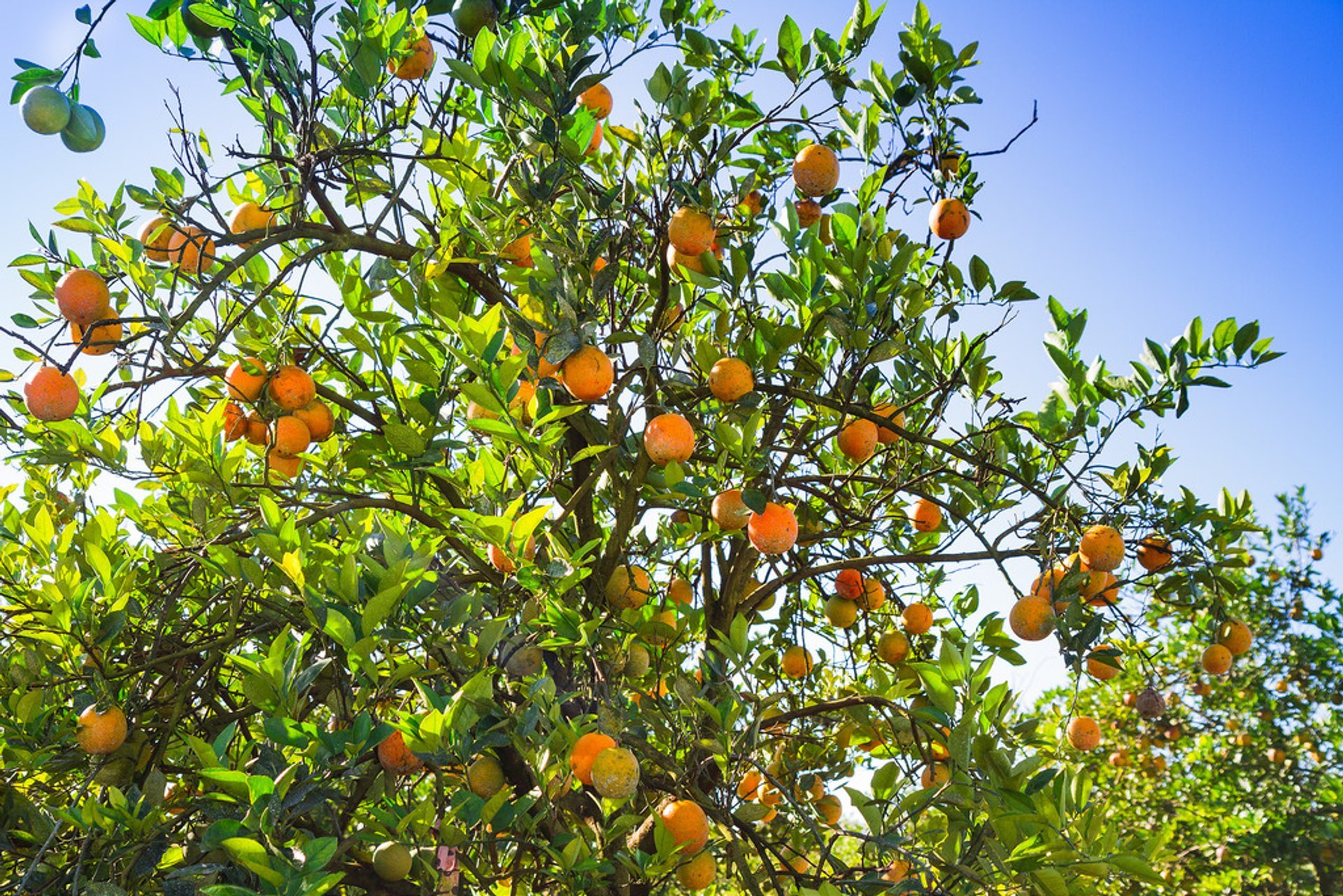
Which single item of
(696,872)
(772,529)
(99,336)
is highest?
(99,336)

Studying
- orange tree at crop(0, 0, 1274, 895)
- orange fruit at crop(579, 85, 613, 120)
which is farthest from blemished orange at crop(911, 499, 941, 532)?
orange fruit at crop(579, 85, 613, 120)

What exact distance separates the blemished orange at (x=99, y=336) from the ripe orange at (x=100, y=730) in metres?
0.75

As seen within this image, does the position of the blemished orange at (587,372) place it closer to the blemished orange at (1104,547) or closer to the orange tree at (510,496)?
the orange tree at (510,496)

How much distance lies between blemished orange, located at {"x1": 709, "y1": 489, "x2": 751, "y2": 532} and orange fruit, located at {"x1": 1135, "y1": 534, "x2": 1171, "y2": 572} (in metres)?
1.14

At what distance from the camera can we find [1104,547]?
86.5 inches

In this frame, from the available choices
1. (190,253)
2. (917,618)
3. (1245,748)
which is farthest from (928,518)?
(1245,748)

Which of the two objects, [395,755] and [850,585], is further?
[850,585]

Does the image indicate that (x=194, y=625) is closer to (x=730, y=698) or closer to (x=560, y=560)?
(x=560, y=560)

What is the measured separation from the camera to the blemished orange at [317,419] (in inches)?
86.6

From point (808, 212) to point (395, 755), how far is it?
1.94m

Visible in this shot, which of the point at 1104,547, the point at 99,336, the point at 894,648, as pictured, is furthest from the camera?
the point at 894,648

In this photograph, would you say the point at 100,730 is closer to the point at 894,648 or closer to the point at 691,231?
the point at 691,231

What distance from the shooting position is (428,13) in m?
2.26

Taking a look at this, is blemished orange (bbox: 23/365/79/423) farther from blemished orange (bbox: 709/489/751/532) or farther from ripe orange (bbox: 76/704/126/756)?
blemished orange (bbox: 709/489/751/532)
